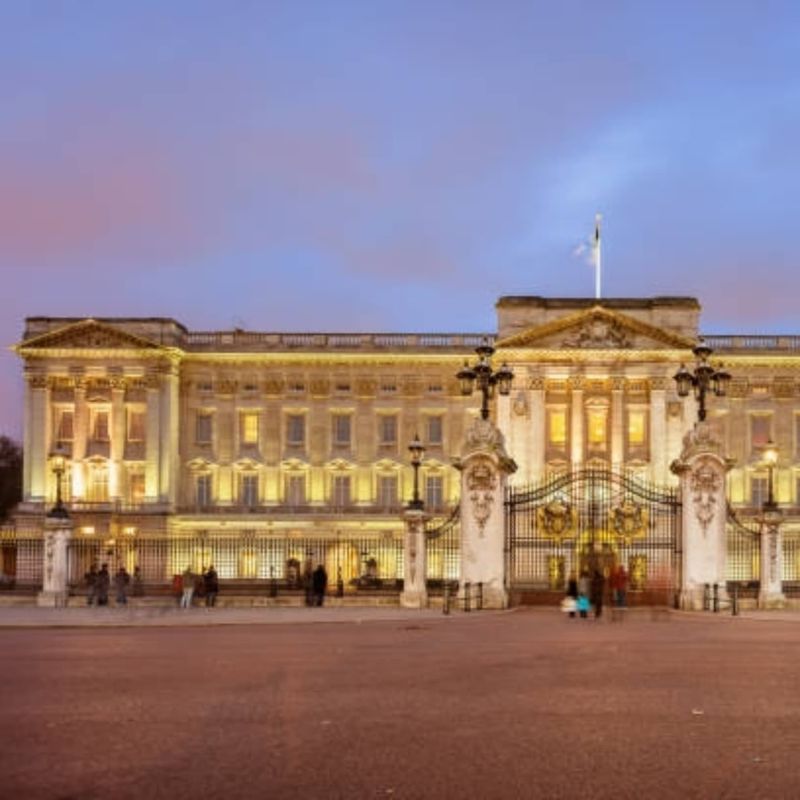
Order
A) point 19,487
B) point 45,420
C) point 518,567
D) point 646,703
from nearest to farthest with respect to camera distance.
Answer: point 646,703 < point 518,567 < point 45,420 < point 19,487

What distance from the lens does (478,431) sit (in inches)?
1432

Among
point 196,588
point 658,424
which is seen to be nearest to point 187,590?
point 196,588

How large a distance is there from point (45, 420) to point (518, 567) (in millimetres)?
41573

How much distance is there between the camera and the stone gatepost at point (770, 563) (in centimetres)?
3700

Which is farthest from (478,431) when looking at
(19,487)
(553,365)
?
(19,487)

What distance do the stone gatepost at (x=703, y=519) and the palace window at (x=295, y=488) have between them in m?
50.5

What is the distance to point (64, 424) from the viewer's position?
83.9 metres

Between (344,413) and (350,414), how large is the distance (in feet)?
1.27

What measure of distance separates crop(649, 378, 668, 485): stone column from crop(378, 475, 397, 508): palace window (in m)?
15.1

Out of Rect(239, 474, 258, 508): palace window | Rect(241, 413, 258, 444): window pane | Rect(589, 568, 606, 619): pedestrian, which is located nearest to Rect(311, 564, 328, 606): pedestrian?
Rect(589, 568, 606, 619): pedestrian

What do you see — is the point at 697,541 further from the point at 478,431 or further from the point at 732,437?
the point at 732,437

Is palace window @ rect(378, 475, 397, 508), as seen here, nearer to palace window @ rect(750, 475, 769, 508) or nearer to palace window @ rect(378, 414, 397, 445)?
palace window @ rect(378, 414, 397, 445)

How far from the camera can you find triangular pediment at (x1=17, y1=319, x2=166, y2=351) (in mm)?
82562

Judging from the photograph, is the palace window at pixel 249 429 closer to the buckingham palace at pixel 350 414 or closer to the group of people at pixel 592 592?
the buckingham palace at pixel 350 414
